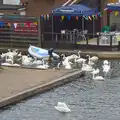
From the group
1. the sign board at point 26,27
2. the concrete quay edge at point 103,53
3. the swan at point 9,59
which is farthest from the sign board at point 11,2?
the swan at point 9,59

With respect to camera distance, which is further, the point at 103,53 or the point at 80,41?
the point at 80,41

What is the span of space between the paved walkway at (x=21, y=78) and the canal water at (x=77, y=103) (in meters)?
0.70

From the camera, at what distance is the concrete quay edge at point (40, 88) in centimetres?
1786

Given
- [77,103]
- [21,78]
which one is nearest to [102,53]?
[21,78]

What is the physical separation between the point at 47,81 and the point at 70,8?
12260mm

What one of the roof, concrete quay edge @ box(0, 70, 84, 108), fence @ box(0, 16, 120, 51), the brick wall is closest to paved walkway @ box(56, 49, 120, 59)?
fence @ box(0, 16, 120, 51)

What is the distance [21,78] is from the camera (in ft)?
70.6

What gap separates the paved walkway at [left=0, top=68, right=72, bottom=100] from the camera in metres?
19.2

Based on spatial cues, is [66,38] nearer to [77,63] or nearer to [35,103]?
[77,63]

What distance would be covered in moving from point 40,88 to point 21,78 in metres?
1.95

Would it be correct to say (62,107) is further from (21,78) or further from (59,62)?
(59,62)

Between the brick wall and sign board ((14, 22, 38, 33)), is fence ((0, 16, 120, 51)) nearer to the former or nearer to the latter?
sign board ((14, 22, 38, 33))

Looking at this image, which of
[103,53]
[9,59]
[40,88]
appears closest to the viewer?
[40,88]

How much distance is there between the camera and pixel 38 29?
106 ft
